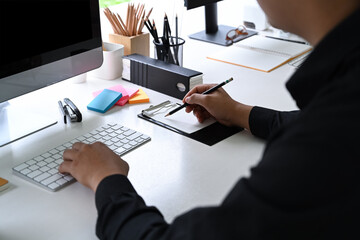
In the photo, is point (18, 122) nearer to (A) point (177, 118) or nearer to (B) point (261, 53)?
(A) point (177, 118)

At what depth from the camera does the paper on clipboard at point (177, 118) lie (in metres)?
1.39

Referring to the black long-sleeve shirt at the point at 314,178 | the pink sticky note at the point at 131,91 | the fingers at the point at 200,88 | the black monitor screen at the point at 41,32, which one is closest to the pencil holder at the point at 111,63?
the pink sticky note at the point at 131,91

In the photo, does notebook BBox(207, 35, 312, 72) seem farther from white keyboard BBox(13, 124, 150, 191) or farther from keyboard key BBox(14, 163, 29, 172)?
keyboard key BBox(14, 163, 29, 172)

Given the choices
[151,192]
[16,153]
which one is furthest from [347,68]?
[16,153]

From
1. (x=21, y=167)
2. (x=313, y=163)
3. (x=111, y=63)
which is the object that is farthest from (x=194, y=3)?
(x=313, y=163)

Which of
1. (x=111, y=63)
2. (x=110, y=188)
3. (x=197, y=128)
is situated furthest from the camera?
(x=111, y=63)

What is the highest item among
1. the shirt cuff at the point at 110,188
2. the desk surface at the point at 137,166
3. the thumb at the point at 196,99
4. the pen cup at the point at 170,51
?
the pen cup at the point at 170,51

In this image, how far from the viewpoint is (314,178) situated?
0.62m

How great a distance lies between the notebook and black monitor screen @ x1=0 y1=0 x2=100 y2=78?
65 centimetres

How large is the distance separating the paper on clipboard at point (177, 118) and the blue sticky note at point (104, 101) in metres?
0.11

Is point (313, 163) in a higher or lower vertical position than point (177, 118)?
higher

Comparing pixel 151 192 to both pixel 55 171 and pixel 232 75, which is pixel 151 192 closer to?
pixel 55 171

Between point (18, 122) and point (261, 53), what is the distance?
1020mm

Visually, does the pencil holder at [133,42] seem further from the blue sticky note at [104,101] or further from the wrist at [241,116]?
the wrist at [241,116]
